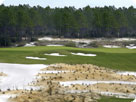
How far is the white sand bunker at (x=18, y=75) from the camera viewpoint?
21308 millimetres

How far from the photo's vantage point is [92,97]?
17.9m

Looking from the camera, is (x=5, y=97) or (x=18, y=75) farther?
(x=18, y=75)

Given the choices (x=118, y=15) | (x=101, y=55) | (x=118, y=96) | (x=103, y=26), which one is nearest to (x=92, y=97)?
(x=118, y=96)

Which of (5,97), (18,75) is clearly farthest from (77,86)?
(18,75)

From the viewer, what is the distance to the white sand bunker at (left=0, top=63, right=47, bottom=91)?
21308 mm

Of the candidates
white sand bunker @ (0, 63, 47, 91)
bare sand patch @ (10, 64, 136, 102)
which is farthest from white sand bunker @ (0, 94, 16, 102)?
white sand bunker @ (0, 63, 47, 91)

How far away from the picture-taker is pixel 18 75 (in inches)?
1020

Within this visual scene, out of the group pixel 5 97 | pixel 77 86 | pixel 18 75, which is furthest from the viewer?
pixel 18 75

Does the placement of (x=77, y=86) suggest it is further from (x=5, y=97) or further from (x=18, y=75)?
(x=18, y=75)

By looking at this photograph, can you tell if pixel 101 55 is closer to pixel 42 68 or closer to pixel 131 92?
pixel 42 68

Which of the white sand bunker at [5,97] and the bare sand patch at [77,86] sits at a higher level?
the white sand bunker at [5,97]

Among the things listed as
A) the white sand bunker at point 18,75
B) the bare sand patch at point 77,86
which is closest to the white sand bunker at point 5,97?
the bare sand patch at point 77,86

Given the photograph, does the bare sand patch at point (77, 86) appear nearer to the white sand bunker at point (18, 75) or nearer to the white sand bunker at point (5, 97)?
the white sand bunker at point (5, 97)

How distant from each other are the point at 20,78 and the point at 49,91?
239 inches
